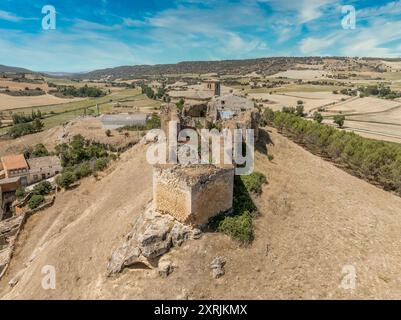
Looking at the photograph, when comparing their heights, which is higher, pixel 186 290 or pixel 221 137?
pixel 221 137

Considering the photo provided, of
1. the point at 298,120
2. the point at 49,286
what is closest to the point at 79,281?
the point at 49,286

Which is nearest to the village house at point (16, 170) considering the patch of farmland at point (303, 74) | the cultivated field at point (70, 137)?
the cultivated field at point (70, 137)

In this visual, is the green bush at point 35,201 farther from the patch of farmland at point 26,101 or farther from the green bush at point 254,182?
the patch of farmland at point 26,101

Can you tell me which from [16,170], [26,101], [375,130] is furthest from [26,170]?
[26,101]

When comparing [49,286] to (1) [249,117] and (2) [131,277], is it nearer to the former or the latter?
(2) [131,277]

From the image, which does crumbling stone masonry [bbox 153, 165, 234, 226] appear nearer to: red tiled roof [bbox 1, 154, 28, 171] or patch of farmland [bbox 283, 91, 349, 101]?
red tiled roof [bbox 1, 154, 28, 171]

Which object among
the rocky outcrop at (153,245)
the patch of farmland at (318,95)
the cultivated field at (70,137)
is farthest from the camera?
the patch of farmland at (318,95)

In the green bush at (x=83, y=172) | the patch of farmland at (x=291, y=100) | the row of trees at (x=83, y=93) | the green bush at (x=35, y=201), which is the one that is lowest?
the green bush at (x=35, y=201)
